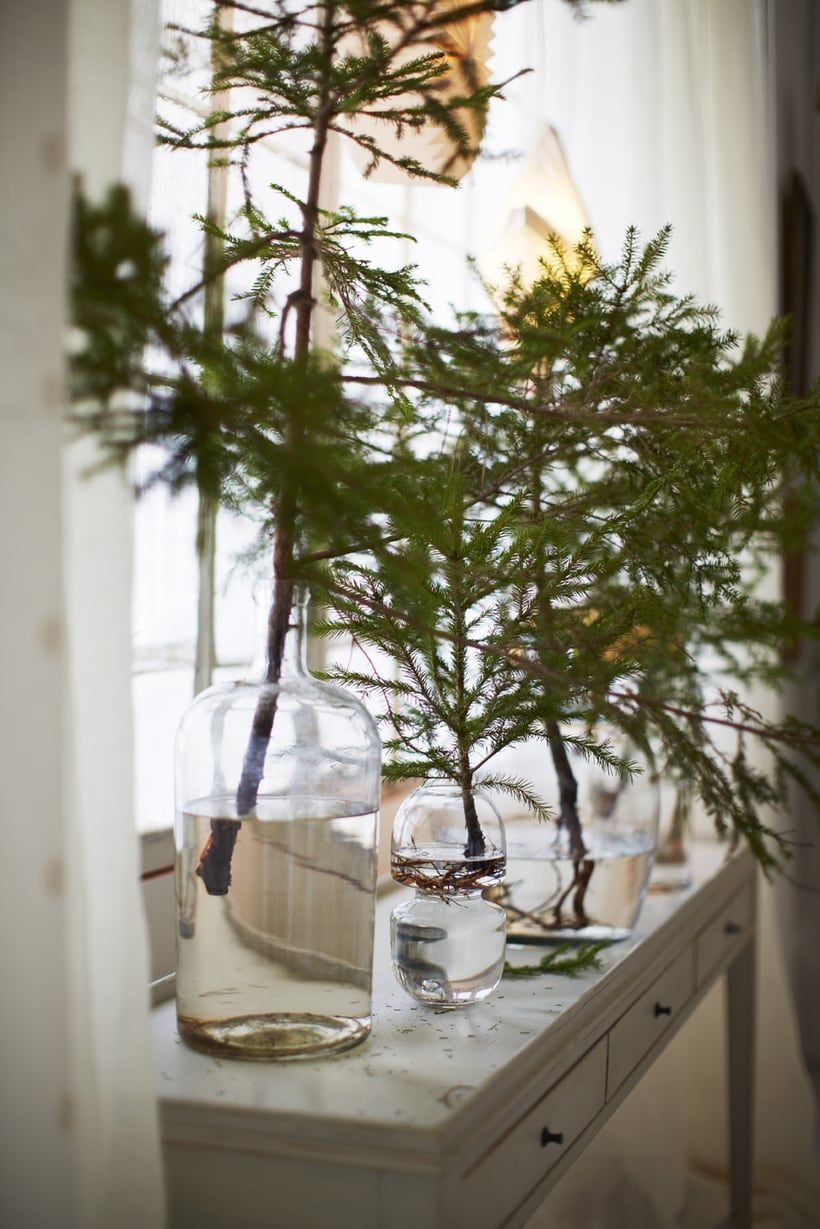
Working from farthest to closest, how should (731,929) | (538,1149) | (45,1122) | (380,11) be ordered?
(731,929) < (538,1149) < (380,11) < (45,1122)

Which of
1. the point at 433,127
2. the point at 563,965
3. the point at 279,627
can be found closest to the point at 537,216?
the point at 433,127

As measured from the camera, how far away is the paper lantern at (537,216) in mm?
1396

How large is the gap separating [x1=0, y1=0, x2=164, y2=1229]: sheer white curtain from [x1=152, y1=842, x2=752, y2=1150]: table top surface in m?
0.11

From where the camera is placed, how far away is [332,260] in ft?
3.22

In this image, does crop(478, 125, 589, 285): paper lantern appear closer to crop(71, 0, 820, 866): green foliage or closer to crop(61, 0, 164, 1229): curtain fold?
crop(71, 0, 820, 866): green foliage

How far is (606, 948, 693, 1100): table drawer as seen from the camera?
3.70ft

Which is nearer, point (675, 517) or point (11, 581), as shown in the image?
point (11, 581)

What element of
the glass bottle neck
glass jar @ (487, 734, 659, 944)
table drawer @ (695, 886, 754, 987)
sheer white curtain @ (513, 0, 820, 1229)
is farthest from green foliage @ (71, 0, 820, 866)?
sheer white curtain @ (513, 0, 820, 1229)

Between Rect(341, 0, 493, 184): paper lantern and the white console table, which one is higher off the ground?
Rect(341, 0, 493, 184): paper lantern

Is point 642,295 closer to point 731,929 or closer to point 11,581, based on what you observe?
point 11,581

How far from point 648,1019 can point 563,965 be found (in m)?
0.20

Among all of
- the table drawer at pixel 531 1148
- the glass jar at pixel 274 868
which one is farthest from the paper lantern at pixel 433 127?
the table drawer at pixel 531 1148

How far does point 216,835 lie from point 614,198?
1719mm

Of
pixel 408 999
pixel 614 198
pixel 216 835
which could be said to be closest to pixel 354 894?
pixel 216 835
